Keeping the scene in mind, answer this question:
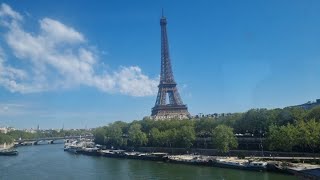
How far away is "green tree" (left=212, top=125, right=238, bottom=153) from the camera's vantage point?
4178cm

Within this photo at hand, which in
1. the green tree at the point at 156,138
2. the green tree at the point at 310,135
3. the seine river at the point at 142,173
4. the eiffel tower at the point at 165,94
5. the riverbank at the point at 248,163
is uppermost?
the eiffel tower at the point at 165,94

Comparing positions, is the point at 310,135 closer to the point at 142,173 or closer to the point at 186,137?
the point at 142,173

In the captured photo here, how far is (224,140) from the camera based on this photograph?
41.7 meters

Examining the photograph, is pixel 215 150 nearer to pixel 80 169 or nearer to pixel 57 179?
pixel 80 169

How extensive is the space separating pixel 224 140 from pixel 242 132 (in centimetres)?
842

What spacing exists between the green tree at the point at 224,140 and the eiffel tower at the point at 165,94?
31543 millimetres

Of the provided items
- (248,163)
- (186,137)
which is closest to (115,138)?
(186,137)

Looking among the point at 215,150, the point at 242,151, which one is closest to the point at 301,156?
the point at 242,151

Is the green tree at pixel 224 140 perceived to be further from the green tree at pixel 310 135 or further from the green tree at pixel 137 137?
the green tree at pixel 137 137

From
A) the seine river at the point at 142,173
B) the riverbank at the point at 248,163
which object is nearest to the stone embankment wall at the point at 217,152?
the riverbank at the point at 248,163

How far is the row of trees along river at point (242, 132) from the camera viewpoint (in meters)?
36.0

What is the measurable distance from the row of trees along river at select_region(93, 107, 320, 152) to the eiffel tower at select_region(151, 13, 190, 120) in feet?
27.6

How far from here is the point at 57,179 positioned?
1334 inches

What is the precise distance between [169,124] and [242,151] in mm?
18300
